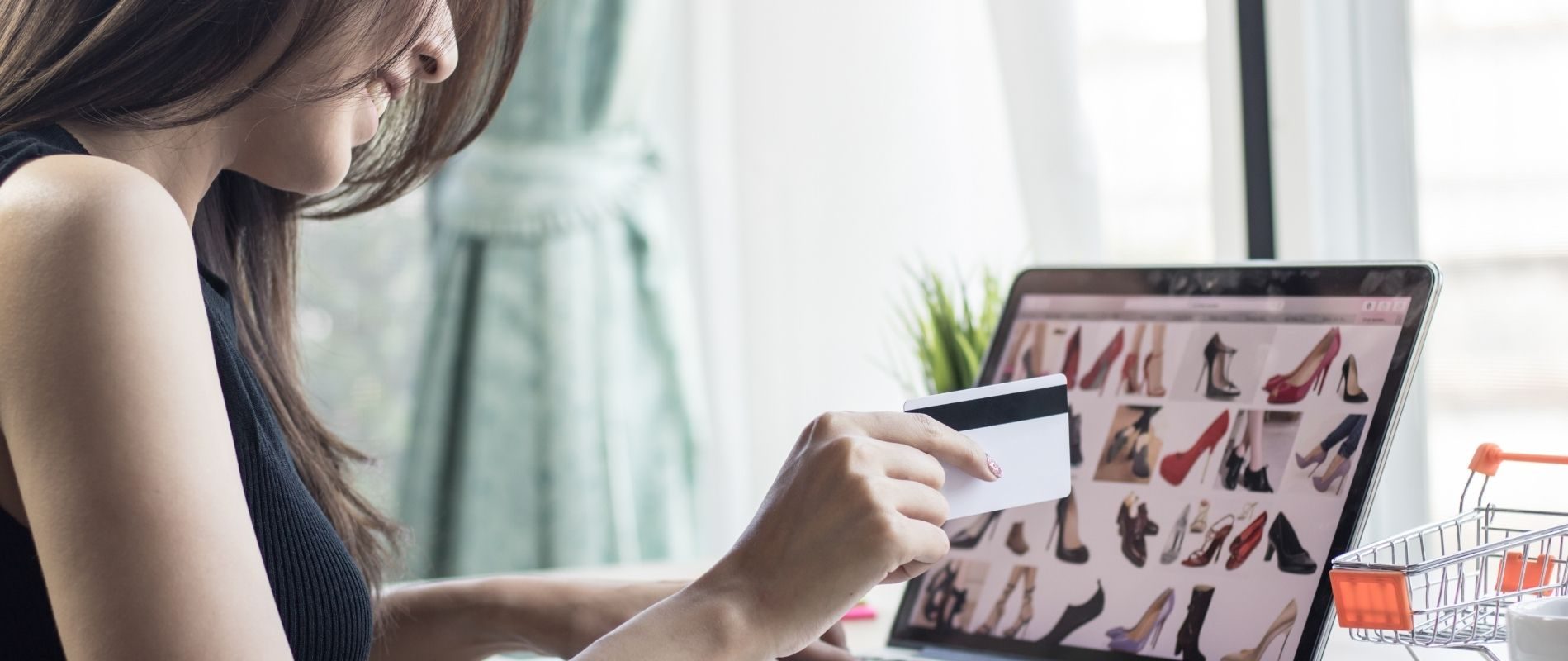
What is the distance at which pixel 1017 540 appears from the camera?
81 centimetres

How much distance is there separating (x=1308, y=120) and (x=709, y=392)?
130 cm

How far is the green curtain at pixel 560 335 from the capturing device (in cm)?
202

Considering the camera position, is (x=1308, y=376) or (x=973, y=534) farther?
(x=973, y=534)

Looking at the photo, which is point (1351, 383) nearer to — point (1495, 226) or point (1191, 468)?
point (1191, 468)

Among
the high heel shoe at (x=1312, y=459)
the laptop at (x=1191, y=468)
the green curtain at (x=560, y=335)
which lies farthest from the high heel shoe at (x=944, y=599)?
the green curtain at (x=560, y=335)

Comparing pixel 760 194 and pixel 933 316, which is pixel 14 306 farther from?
pixel 760 194

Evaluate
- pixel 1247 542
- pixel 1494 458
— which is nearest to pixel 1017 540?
pixel 1247 542

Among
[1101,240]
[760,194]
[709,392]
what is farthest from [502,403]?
[1101,240]

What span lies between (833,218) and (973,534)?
36.9 inches

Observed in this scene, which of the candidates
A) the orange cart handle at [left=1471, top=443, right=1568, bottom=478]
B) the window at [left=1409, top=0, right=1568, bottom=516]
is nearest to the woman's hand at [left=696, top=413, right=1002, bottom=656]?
the orange cart handle at [left=1471, top=443, right=1568, bottom=478]

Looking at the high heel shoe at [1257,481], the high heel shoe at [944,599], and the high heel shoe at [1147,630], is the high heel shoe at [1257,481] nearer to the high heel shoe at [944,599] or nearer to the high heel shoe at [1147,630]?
the high heel shoe at [1147,630]

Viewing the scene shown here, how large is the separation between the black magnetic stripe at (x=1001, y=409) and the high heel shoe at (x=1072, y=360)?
0.51ft

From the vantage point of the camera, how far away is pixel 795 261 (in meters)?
1.76

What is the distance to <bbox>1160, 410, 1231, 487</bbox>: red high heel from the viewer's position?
75cm
